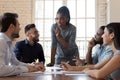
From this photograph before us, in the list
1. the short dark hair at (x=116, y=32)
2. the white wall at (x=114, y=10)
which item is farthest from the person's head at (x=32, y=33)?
the white wall at (x=114, y=10)

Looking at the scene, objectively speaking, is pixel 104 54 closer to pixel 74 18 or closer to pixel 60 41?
pixel 60 41

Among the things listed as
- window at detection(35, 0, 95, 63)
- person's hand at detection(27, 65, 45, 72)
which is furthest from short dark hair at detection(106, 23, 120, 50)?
window at detection(35, 0, 95, 63)

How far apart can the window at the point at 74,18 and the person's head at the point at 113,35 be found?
12.5 ft

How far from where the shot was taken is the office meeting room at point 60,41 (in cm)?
215

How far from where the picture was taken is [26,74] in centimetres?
224

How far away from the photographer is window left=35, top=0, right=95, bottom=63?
6254 millimetres

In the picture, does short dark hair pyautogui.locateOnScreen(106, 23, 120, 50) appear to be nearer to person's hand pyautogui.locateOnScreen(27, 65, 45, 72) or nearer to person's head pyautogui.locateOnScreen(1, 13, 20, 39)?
person's hand pyautogui.locateOnScreen(27, 65, 45, 72)

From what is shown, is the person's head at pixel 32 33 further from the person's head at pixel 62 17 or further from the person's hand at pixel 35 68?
the person's hand at pixel 35 68

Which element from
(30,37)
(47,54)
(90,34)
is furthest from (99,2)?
(30,37)

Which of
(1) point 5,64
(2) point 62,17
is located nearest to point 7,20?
(1) point 5,64

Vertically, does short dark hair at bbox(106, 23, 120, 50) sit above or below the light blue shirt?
above

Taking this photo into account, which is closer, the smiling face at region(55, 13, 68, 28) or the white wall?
the smiling face at region(55, 13, 68, 28)

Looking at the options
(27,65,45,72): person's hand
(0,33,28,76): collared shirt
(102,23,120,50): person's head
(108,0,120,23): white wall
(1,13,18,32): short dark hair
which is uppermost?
(108,0,120,23): white wall

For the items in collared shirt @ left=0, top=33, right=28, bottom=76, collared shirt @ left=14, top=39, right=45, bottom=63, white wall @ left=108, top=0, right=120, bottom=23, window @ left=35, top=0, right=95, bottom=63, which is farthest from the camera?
window @ left=35, top=0, right=95, bottom=63
